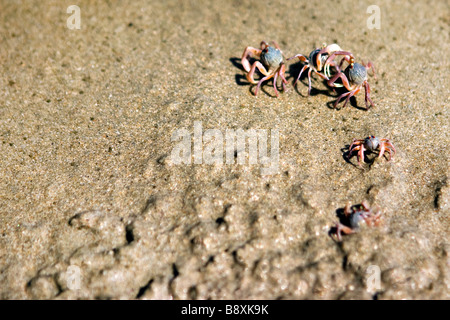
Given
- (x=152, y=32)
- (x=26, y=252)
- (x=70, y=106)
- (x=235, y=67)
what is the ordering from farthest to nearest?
(x=152, y=32), (x=235, y=67), (x=70, y=106), (x=26, y=252)

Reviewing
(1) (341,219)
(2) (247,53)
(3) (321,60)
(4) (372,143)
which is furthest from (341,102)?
(1) (341,219)

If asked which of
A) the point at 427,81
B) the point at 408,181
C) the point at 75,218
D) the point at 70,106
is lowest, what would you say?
the point at 75,218

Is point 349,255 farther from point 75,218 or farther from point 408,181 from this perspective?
point 75,218

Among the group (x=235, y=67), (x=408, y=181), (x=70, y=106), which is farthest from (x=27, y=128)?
(x=408, y=181)

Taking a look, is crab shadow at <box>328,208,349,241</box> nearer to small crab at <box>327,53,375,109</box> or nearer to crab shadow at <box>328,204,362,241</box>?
crab shadow at <box>328,204,362,241</box>

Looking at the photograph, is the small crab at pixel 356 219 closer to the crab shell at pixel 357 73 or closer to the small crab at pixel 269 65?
the crab shell at pixel 357 73

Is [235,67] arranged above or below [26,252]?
above
